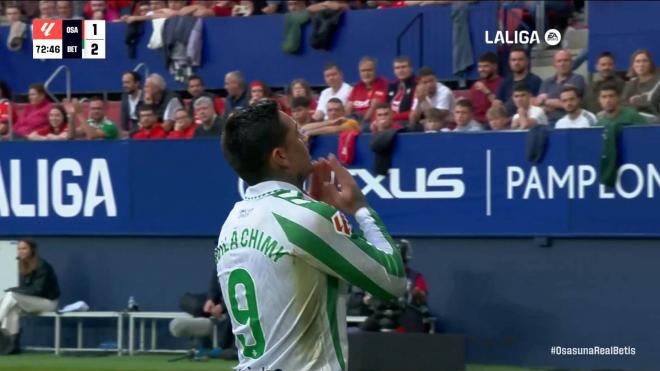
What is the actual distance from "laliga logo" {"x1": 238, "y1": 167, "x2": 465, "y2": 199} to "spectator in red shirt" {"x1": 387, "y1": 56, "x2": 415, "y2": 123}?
0.82 metres

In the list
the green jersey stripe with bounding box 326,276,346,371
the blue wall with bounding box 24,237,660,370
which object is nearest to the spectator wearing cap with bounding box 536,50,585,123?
the blue wall with bounding box 24,237,660,370

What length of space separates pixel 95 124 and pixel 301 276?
38.6 ft

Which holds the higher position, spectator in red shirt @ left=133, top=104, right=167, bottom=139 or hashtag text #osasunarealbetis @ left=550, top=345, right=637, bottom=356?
spectator in red shirt @ left=133, top=104, right=167, bottom=139

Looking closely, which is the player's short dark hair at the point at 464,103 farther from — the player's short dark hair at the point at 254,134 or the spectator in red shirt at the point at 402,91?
the player's short dark hair at the point at 254,134

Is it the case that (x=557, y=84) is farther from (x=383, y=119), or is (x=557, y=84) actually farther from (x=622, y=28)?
(x=383, y=119)

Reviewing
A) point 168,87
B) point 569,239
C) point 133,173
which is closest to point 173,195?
point 133,173

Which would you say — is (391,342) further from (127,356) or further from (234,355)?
(127,356)

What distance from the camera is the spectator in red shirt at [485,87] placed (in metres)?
13.8

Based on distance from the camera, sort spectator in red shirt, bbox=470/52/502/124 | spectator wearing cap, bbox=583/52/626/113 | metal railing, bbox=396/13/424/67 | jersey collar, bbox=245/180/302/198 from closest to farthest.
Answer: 1. jersey collar, bbox=245/180/302/198
2. spectator wearing cap, bbox=583/52/626/113
3. spectator in red shirt, bbox=470/52/502/124
4. metal railing, bbox=396/13/424/67

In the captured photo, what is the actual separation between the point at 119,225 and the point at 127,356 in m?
1.47

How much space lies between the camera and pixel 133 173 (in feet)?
48.4

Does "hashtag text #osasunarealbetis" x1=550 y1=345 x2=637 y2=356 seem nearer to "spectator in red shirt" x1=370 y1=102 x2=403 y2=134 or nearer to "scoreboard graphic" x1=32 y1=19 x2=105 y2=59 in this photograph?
"spectator in red shirt" x1=370 y1=102 x2=403 y2=134

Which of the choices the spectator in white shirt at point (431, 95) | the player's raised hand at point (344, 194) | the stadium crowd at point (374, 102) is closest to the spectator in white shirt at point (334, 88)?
the stadium crowd at point (374, 102)

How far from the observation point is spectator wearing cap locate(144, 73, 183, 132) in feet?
50.4
